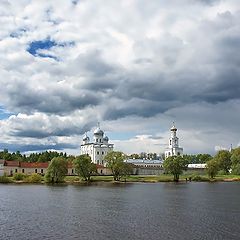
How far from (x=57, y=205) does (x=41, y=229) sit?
18.3m

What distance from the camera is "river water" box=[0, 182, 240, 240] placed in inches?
1425

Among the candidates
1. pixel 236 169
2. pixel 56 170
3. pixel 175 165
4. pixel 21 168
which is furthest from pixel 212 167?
pixel 21 168

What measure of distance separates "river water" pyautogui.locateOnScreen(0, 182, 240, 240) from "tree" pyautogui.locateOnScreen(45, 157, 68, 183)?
48.0 m

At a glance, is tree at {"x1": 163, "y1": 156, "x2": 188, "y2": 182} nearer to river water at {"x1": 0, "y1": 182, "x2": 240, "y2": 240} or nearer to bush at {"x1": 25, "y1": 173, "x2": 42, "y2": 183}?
bush at {"x1": 25, "y1": 173, "x2": 42, "y2": 183}

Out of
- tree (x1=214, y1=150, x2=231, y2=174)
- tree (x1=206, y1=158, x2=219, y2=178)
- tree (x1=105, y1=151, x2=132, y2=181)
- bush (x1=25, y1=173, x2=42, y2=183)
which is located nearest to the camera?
bush (x1=25, y1=173, x2=42, y2=183)

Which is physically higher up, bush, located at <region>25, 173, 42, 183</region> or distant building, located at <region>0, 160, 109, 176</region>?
distant building, located at <region>0, 160, 109, 176</region>

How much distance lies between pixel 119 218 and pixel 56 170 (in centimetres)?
6994

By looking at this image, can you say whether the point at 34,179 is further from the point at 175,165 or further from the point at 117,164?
the point at 175,165

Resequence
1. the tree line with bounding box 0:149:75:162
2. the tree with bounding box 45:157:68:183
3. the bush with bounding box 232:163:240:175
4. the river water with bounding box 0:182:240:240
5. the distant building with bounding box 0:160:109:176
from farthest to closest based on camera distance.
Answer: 1. the tree line with bounding box 0:149:75:162
2. the distant building with bounding box 0:160:109:176
3. the bush with bounding box 232:163:240:175
4. the tree with bounding box 45:157:68:183
5. the river water with bounding box 0:182:240:240

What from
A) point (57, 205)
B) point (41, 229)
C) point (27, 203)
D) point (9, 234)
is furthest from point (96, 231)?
point (27, 203)

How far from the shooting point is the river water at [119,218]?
36.2 meters

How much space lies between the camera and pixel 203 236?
116 feet

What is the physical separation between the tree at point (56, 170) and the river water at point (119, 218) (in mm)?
47968

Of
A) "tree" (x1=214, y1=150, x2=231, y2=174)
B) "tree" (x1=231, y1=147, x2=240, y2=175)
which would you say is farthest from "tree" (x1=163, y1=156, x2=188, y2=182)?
"tree" (x1=214, y1=150, x2=231, y2=174)
